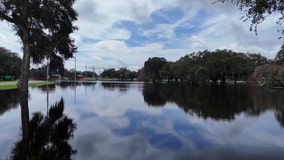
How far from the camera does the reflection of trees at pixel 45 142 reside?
19.2ft

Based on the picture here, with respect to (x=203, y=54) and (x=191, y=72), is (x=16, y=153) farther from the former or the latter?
(x=203, y=54)

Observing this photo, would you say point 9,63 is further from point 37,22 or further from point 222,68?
point 222,68

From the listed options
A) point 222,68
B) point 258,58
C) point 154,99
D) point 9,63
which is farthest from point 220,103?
point 258,58

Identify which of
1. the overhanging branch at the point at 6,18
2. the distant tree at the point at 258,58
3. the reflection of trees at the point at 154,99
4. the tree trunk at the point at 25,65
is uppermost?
the distant tree at the point at 258,58

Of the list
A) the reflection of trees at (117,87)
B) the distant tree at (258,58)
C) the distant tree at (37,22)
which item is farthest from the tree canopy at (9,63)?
the distant tree at (258,58)

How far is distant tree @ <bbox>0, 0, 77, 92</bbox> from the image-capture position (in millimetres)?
22906

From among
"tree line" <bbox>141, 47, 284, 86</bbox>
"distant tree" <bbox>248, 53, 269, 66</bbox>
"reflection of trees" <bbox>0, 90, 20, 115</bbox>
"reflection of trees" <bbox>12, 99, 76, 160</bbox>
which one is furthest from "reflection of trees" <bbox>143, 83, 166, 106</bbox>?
"distant tree" <bbox>248, 53, 269, 66</bbox>

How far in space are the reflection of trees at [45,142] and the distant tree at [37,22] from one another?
16.0m

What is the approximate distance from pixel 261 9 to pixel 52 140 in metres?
6.54

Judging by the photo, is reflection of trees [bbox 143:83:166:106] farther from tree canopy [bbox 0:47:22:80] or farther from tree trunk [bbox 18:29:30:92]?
tree canopy [bbox 0:47:22:80]

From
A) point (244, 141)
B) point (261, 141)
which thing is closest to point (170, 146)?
point (244, 141)

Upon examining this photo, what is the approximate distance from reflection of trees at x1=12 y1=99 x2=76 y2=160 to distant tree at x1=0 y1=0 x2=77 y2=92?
1597cm

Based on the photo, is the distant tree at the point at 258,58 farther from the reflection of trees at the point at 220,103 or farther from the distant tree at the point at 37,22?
the distant tree at the point at 37,22

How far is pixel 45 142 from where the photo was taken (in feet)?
22.6
